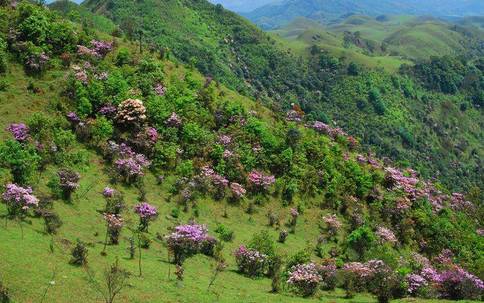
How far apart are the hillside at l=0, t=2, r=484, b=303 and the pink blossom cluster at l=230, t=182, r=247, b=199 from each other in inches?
9.2

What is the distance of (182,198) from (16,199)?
17.7 meters

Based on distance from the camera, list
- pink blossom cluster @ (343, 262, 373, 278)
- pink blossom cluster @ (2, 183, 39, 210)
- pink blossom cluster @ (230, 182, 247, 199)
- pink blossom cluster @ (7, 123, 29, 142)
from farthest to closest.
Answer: pink blossom cluster @ (230, 182, 247, 199) → pink blossom cluster @ (7, 123, 29, 142) → pink blossom cluster @ (343, 262, 373, 278) → pink blossom cluster @ (2, 183, 39, 210)

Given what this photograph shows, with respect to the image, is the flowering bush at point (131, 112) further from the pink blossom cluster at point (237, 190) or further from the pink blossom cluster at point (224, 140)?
the pink blossom cluster at point (237, 190)

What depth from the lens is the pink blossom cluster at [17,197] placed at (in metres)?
32.6

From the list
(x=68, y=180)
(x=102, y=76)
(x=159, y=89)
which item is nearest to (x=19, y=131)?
(x=68, y=180)

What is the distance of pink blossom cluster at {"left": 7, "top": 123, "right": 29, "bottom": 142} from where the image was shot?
43.5m

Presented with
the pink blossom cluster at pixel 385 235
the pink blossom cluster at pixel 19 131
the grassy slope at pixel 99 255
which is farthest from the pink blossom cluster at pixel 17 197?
the pink blossom cluster at pixel 385 235

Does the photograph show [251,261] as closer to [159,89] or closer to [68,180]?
[68,180]

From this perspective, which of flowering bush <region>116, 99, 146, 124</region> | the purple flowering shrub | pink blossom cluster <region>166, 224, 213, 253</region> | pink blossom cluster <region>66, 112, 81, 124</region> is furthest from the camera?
flowering bush <region>116, 99, 146, 124</region>

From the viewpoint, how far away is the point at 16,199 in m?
32.5

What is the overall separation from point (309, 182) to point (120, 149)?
70.2 ft

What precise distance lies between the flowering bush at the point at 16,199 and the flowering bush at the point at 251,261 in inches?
589

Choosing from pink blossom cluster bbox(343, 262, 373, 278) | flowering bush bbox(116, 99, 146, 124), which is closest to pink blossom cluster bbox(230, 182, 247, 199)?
flowering bush bbox(116, 99, 146, 124)

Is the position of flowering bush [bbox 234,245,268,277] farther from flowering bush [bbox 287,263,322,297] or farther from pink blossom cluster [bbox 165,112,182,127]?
pink blossom cluster [bbox 165,112,182,127]
